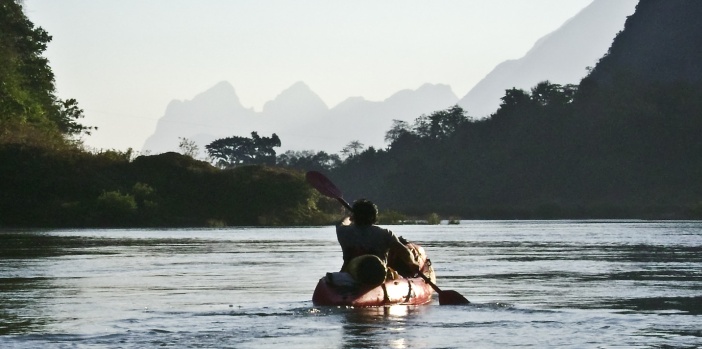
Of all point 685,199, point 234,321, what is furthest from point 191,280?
point 685,199

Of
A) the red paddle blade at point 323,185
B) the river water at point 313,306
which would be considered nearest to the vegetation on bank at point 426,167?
the river water at point 313,306

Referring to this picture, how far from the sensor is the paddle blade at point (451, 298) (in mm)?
20938

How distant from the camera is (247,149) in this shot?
187625 millimetres

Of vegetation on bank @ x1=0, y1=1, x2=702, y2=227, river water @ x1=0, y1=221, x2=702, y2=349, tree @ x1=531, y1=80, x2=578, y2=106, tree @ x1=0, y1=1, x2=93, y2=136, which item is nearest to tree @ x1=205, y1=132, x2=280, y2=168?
vegetation on bank @ x1=0, y1=1, x2=702, y2=227

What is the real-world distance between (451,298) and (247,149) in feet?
550

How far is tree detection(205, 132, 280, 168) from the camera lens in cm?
18662

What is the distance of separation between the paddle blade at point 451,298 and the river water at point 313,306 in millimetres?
348

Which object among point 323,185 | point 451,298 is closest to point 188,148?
point 323,185

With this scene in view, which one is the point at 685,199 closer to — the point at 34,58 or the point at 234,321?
the point at 34,58

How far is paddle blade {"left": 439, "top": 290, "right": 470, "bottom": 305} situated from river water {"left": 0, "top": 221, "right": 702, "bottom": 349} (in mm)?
348

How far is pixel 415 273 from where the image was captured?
21.6 meters

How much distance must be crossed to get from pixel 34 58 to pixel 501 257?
2860 inches

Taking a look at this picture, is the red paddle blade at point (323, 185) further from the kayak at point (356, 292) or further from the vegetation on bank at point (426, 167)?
the vegetation on bank at point (426, 167)

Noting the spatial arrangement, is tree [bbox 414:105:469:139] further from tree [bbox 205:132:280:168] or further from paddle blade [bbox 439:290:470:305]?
paddle blade [bbox 439:290:470:305]
